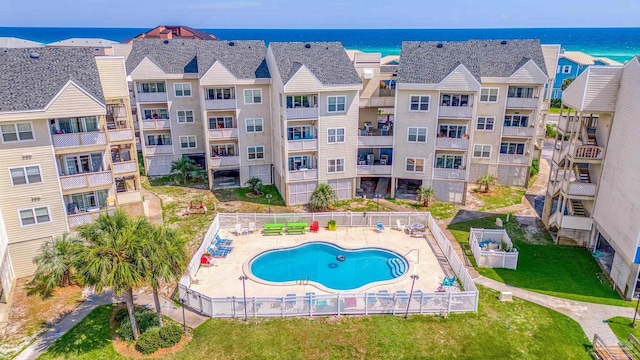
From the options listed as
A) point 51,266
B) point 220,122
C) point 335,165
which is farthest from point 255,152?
point 51,266

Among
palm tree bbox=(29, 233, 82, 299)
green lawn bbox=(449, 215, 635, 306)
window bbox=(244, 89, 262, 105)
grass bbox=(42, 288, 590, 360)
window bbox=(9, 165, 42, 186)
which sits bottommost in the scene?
grass bbox=(42, 288, 590, 360)

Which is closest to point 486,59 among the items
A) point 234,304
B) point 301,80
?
point 301,80

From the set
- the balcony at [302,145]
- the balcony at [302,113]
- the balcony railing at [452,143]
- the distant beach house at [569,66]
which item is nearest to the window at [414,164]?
the balcony railing at [452,143]

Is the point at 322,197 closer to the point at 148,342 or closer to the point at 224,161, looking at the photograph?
the point at 224,161

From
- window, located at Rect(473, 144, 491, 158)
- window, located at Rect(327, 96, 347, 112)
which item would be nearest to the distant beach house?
window, located at Rect(473, 144, 491, 158)

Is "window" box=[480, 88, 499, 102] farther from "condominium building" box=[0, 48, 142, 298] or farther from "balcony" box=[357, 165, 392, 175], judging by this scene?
"condominium building" box=[0, 48, 142, 298]

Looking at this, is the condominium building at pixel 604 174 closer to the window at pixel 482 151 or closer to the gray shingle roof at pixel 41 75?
the window at pixel 482 151
